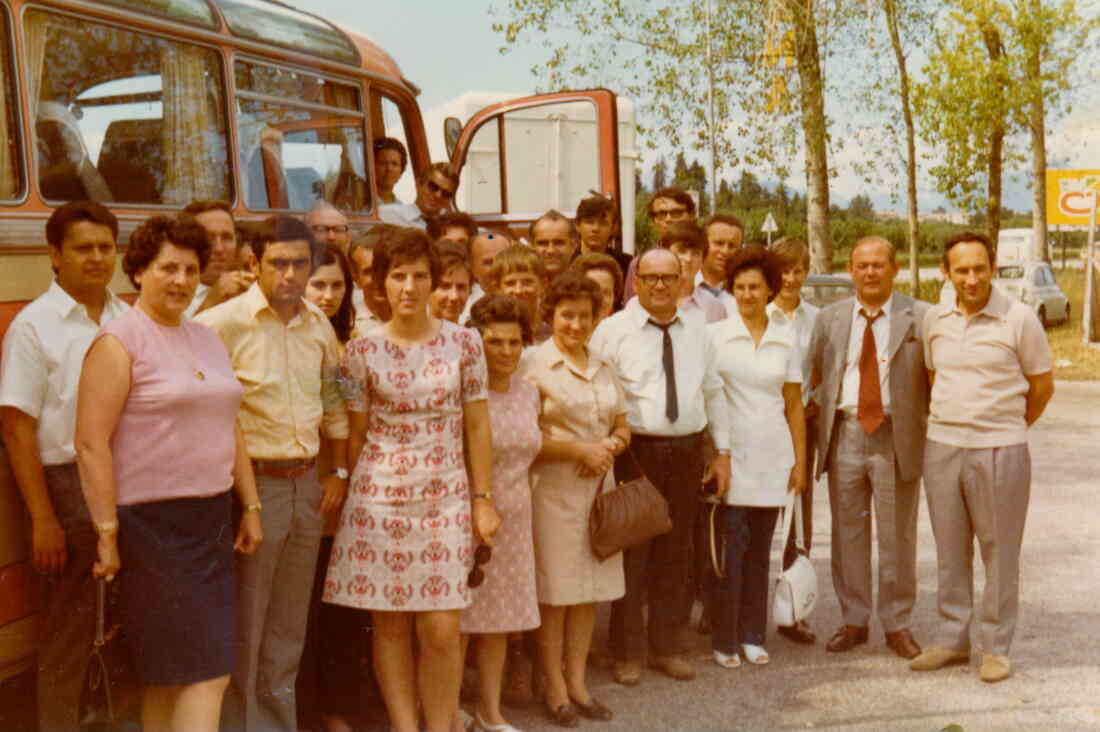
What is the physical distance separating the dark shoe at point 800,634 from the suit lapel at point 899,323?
142 cm

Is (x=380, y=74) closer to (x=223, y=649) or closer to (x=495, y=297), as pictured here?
(x=495, y=297)

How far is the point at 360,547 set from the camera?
4.45 metres

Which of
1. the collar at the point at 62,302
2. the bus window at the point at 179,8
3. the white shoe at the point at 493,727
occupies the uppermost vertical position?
the bus window at the point at 179,8

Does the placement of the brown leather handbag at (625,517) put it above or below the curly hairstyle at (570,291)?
below

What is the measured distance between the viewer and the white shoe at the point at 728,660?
19.7 ft

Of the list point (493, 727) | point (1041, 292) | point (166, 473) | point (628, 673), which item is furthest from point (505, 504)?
point (1041, 292)

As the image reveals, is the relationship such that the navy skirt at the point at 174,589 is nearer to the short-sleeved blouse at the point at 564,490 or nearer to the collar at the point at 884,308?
the short-sleeved blouse at the point at 564,490

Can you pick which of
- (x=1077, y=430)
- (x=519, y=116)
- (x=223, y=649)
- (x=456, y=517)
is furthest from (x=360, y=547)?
(x=1077, y=430)

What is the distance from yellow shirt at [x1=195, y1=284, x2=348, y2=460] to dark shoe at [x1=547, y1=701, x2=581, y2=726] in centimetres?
157

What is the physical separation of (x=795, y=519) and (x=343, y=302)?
2.77 metres

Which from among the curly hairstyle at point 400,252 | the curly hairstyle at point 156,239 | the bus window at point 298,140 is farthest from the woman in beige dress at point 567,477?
the curly hairstyle at point 156,239

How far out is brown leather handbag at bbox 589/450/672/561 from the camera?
205 inches

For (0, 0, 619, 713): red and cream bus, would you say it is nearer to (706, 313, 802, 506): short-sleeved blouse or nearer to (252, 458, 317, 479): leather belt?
(252, 458, 317, 479): leather belt

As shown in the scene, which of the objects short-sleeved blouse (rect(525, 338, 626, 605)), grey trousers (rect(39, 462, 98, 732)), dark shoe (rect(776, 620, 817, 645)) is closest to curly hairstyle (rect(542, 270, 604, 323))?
short-sleeved blouse (rect(525, 338, 626, 605))
